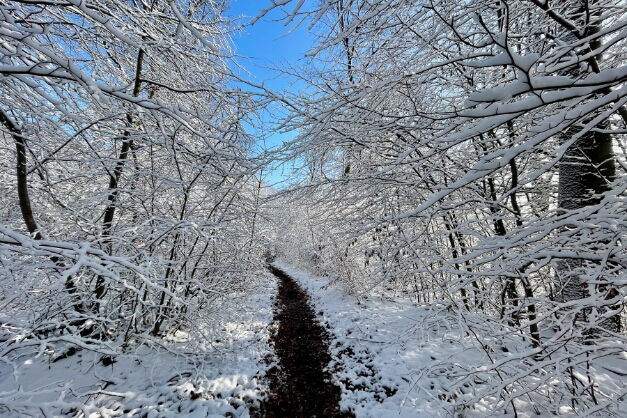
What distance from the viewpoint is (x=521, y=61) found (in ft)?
4.42

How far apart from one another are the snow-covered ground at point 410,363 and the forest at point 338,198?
5 cm

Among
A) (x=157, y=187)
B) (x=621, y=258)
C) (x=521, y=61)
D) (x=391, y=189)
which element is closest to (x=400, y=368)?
(x=391, y=189)

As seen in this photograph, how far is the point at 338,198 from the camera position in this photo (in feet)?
14.9

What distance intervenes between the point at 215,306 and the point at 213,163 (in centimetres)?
338

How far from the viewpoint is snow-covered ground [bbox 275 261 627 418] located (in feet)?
8.55

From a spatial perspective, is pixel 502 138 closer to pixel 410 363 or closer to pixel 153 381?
pixel 410 363

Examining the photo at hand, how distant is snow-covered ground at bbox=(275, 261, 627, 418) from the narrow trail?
8.6 inches

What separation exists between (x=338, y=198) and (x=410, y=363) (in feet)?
9.83

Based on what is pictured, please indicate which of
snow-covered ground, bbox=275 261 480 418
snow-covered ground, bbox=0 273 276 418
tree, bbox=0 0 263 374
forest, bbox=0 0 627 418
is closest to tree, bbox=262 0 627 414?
forest, bbox=0 0 627 418

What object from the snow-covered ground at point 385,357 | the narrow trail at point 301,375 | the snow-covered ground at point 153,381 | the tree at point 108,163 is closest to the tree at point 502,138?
the snow-covered ground at point 385,357

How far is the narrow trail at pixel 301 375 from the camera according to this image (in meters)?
3.82

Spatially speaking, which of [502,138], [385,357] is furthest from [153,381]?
[502,138]

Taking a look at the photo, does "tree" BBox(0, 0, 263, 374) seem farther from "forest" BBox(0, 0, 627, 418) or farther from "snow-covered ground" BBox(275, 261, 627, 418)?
"snow-covered ground" BBox(275, 261, 627, 418)

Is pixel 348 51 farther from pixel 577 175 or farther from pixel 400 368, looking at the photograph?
pixel 400 368
